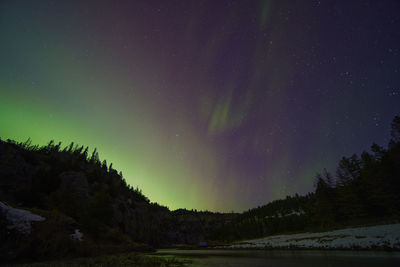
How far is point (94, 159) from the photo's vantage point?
182375mm

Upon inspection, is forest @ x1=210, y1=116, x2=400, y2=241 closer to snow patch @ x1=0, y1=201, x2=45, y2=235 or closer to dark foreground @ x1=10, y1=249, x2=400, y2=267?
dark foreground @ x1=10, y1=249, x2=400, y2=267

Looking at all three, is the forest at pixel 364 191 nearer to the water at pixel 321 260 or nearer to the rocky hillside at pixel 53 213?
the water at pixel 321 260

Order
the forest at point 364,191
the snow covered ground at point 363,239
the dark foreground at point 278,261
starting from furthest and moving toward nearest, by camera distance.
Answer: the forest at point 364,191 < the snow covered ground at point 363,239 < the dark foreground at point 278,261

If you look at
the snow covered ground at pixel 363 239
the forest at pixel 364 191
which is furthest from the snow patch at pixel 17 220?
the forest at pixel 364 191

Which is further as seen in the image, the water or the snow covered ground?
the snow covered ground

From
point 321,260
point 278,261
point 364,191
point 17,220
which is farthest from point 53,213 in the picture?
point 364,191

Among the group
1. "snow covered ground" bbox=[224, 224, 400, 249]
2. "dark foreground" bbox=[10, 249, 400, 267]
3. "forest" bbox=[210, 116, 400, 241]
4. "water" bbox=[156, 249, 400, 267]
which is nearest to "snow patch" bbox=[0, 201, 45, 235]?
"dark foreground" bbox=[10, 249, 400, 267]

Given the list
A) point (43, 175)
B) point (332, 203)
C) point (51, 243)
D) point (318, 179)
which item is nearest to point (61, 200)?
point (43, 175)

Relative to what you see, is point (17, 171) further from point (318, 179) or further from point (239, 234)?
point (239, 234)

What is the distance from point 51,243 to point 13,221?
4801mm

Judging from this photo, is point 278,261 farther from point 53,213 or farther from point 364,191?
point 364,191

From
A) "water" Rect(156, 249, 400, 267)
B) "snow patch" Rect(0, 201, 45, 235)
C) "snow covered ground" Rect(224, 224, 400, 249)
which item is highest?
"snow patch" Rect(0, 201, 45, 235)

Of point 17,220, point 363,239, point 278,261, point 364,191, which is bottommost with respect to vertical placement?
point 278,261

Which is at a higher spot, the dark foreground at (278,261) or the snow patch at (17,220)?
the snow patch at (17,220)
